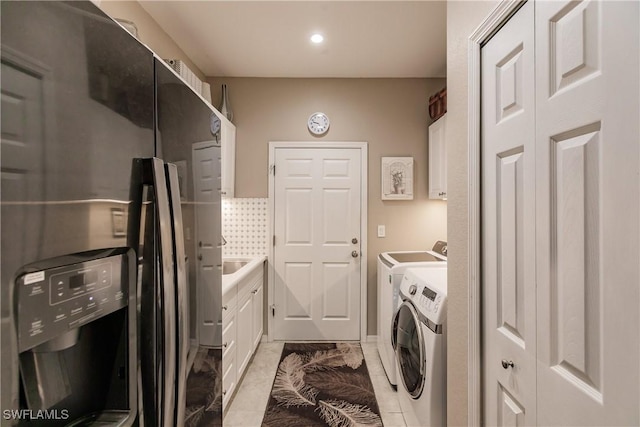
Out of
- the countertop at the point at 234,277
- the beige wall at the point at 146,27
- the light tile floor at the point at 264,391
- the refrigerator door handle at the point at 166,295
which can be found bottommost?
the light tile floor at the point at 264,391

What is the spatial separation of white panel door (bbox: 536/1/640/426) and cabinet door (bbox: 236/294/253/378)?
1.98 metres

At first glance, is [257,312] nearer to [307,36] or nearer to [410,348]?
[410,348]

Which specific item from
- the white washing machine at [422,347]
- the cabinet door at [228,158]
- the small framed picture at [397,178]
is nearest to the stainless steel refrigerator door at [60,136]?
the white washing machine at [422,347]

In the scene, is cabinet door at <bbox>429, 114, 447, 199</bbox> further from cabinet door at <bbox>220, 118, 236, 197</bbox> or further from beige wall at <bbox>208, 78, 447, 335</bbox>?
cabinet door at <bbox>220, 118, 236, 197</bbox>

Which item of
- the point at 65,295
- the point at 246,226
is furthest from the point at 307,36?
the point at 65,295

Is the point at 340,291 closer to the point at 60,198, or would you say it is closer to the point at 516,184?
the point at 516,184

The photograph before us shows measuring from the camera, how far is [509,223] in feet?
3.43

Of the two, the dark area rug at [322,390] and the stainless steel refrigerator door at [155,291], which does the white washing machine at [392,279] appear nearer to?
the dark area rug at [322,390]

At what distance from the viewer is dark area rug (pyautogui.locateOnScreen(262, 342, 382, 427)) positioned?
2.13 meters

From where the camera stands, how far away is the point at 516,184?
1009mm

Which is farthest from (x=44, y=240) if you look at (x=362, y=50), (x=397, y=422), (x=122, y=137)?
(x=362, y=50)

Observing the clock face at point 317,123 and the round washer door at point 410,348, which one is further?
the clock face at point 317,123

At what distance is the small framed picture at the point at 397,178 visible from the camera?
3328 millimetres

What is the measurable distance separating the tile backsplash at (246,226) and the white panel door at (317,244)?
150 mm
